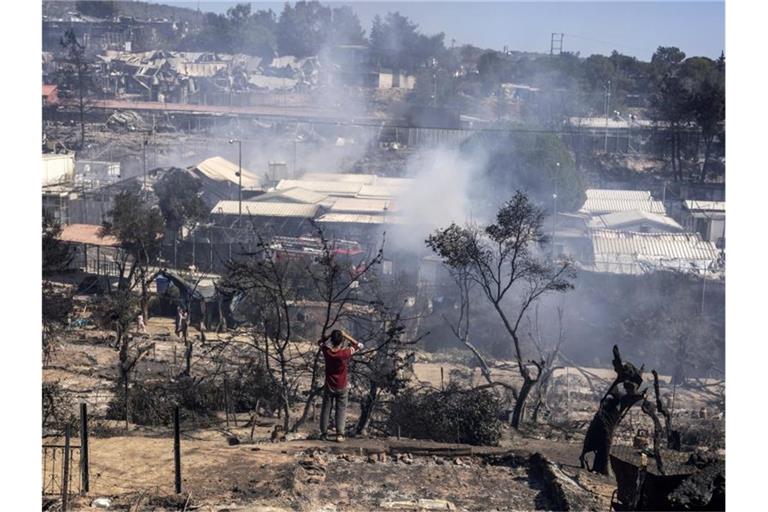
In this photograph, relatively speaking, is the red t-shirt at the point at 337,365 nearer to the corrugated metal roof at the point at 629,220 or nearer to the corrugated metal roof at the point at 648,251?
the corrugated metal roof at the point at 648,251

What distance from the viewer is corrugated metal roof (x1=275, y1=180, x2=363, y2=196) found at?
1708 centimetres

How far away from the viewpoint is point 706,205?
1720 cm

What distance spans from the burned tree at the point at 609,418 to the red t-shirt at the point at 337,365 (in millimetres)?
1244

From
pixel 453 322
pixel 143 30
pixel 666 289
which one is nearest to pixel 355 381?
pixel 453 322

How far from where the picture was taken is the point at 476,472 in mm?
4703

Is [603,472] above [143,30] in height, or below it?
below

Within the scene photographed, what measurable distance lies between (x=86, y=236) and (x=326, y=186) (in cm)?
524

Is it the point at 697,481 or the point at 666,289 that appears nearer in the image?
the point at 697,481

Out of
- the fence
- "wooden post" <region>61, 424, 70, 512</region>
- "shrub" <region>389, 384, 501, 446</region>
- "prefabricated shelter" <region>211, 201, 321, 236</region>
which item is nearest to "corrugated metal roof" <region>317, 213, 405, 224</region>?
"prefabricated shelter" <region>211, 201, 321, 236</region>

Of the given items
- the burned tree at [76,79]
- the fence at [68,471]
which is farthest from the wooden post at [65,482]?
the burned tree at [76,79]

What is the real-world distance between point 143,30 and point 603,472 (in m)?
36.8

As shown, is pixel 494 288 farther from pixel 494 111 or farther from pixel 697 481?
pixel 494 111

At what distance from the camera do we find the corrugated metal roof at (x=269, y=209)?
14.8 metres

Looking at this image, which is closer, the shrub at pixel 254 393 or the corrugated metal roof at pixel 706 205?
the shrub at pixel 254 393
